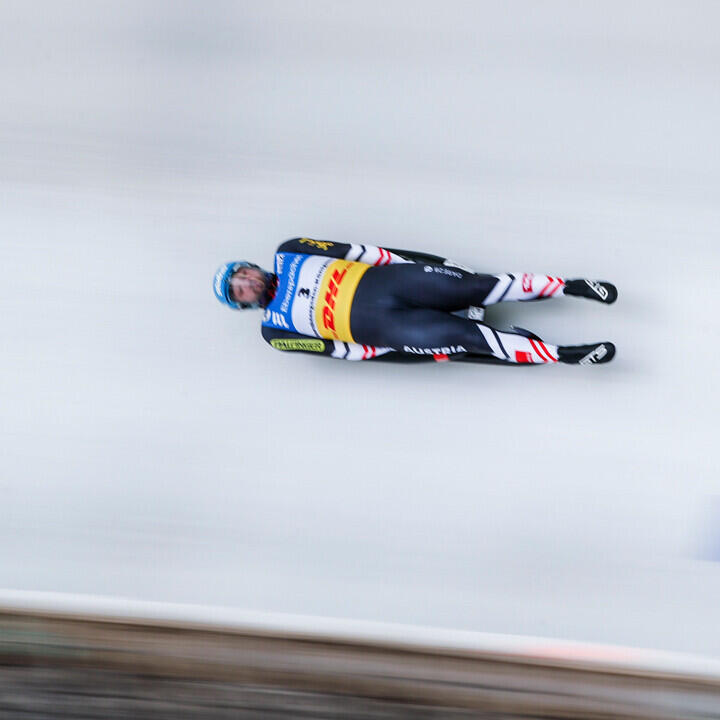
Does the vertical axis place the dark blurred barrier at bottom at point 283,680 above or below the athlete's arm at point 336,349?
below

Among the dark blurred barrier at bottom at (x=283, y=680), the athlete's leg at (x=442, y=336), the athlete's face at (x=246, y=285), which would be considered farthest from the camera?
the athlete's face at (x=246, y=285)

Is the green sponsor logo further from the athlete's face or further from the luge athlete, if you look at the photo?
the athlete's face

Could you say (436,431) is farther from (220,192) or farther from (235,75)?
(235,75)

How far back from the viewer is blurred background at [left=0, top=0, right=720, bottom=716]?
302 centimetres

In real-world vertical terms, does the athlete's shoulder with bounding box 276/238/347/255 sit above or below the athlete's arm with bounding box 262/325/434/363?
above

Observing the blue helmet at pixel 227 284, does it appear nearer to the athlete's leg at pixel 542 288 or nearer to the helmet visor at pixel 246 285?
the helmet visor at pixel 246 285

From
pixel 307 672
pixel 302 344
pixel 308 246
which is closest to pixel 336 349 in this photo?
pixel 302 344

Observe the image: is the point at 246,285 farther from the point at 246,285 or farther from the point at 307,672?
the point at 307,672

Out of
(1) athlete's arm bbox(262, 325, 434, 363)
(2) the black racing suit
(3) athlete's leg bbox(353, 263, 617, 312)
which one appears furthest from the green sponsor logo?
(3) athlete's leg bbox(353, 263, 617, 312)

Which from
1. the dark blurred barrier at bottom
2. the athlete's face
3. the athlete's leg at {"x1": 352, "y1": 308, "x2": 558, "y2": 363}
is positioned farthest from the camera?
the athlete's face

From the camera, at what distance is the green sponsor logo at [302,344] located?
313 cm

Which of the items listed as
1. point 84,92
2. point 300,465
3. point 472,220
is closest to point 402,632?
point 300,465

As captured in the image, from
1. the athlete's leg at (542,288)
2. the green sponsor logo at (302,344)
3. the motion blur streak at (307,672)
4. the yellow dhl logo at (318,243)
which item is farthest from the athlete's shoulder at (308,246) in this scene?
the motion blur streak at (307,672)

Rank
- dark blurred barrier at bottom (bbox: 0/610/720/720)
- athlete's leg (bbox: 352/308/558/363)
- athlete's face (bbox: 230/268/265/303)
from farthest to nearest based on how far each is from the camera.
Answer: athlete's face (bbox: 230/268/265/303), athlete's leg (bbox: 352/308/558/363), dark blurred barrier at bottom (bbox: 0/610/720/720)
